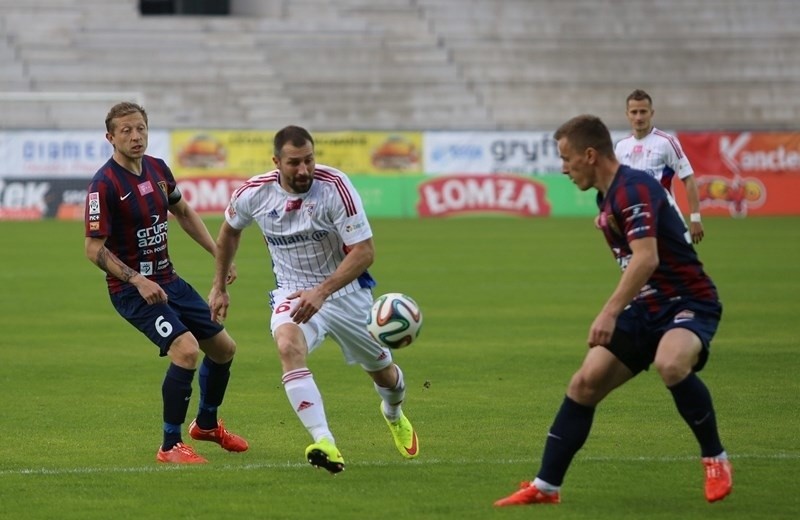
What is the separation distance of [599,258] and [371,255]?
15891 millimetres

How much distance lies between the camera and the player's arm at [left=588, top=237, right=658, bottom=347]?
6684 millimetres

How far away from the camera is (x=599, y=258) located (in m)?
23.6

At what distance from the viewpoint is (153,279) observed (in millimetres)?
8727

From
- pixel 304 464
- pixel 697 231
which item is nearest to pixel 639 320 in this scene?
pixel 304 464

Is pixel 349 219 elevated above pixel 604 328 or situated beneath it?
elevated above

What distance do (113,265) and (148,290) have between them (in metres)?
0.30

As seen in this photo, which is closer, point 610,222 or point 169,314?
point 610,222

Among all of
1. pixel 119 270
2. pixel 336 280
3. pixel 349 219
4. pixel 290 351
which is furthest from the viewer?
pixel 119 270

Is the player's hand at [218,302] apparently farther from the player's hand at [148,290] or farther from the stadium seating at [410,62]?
the stadium seating at [410,62]

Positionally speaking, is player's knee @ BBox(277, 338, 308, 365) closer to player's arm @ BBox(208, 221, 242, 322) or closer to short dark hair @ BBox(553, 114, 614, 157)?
player's arm @ BBox(208, 221, 242, 322)

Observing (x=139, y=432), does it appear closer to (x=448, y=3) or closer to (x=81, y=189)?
(x=81, y=189)

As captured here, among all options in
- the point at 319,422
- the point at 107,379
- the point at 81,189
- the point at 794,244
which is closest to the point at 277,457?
the point at 319,422

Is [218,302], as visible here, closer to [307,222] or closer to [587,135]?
[307,222]

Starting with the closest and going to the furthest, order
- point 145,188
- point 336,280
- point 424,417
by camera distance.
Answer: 1. point 336,280
2. point 145,188
3. point 424,417
